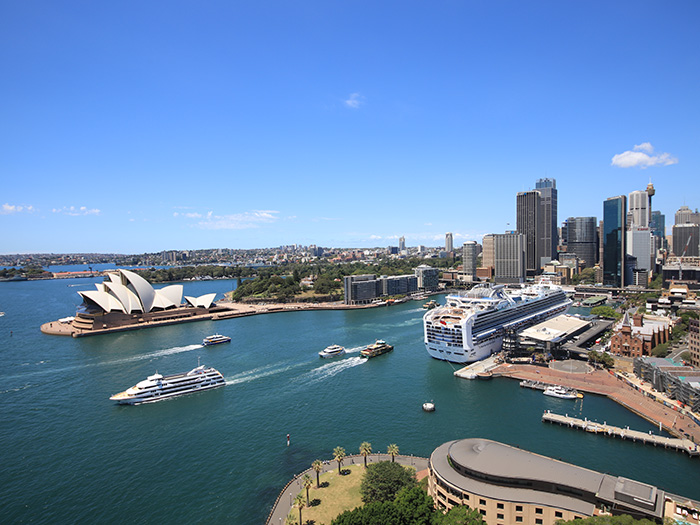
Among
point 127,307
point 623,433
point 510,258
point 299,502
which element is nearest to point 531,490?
point 299,502

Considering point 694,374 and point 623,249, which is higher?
point 623,249

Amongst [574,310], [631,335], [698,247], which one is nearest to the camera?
[631,335]

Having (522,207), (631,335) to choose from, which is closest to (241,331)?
(631,335)

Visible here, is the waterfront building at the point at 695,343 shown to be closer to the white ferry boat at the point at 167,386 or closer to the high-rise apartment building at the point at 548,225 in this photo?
the white ferry boat at the point at 167,386

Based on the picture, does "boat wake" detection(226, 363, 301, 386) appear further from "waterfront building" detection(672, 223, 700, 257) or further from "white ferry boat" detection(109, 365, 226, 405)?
"waterfront building" detection(672, 223, 700, 257)

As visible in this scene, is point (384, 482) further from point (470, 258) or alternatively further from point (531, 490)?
point (470, 258)

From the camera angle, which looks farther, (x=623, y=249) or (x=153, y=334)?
(x=623, y=249)

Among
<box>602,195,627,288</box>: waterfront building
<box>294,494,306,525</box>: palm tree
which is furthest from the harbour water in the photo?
<box>602,195,627,288</box>: waterfront building

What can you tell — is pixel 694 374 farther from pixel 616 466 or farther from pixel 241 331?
pixel 241 331
